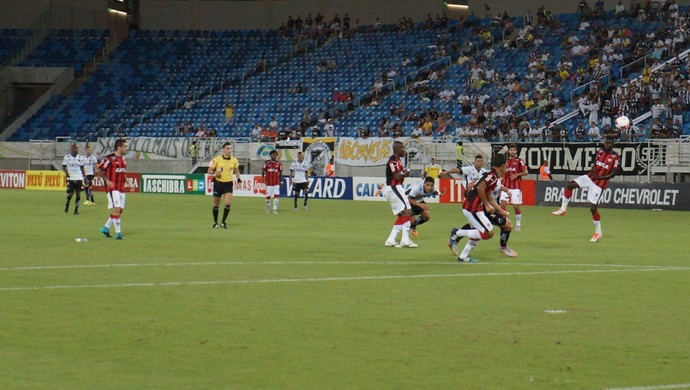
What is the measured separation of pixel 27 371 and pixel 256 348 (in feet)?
7.06

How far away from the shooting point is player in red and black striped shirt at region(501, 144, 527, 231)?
28.5 metres

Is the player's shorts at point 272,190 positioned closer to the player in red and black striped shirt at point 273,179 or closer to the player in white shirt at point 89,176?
the player in red and black striped shirt at point 273,179

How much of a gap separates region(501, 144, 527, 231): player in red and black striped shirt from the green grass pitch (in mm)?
3940

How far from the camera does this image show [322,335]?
11.0 m

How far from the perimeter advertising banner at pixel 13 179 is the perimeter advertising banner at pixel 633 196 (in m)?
29.8

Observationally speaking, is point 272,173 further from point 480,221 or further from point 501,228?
point 480,221

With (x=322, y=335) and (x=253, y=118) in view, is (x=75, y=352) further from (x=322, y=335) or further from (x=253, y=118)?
(x=253, y=118)

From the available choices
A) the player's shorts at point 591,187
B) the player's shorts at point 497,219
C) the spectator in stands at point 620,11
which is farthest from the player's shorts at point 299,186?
the spectator in stands at point 620,11

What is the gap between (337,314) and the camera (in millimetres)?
12492

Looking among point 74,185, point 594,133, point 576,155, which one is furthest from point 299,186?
point 594,133

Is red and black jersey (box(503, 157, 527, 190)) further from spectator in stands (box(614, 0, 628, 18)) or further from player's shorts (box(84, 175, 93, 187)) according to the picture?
spectator in stands (box(614, 0, 628, 18))

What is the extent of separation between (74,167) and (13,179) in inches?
977

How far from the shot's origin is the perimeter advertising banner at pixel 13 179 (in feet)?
195

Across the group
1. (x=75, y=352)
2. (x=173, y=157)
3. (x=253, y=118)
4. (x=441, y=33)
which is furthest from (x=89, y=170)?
(x=75, y=352)
